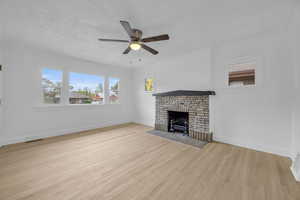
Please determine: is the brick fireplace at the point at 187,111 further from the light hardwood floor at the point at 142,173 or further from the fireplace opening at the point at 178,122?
the light hardwood floor at the point at 142,173

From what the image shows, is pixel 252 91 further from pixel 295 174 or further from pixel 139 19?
pixel 139 19

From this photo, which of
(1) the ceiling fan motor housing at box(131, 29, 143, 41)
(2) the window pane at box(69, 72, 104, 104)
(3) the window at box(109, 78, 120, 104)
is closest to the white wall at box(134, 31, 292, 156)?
(1) the ceiling fan motor housing at box(131, 29, 143, 41)

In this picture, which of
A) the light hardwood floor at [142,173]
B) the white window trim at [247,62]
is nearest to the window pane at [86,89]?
the light hardwood floor at [142,173]

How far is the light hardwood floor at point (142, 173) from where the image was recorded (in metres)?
1.56

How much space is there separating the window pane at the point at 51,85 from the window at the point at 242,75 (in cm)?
537

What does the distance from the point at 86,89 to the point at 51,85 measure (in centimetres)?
108

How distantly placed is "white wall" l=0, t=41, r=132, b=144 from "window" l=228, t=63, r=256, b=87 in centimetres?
490

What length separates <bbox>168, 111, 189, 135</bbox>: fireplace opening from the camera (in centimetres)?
415

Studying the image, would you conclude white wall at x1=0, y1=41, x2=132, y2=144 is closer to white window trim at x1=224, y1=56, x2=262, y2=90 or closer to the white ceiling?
the white ceiling

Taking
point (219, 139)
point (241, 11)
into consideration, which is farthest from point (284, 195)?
point (241, 11)

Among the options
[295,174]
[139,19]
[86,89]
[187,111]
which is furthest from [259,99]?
[86,89]

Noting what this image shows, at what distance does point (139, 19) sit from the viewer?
2193mm

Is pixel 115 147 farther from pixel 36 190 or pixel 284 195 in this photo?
pixel 284 195

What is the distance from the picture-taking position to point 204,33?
108 inches
